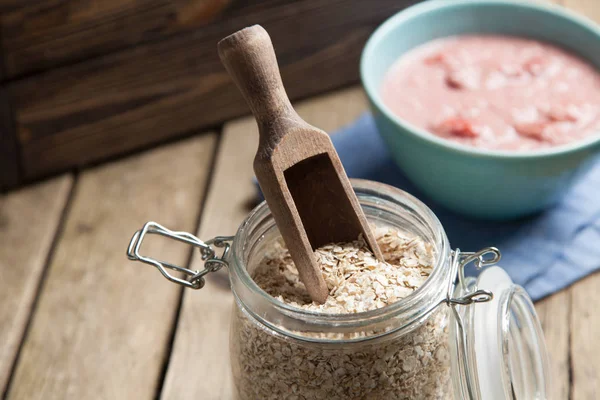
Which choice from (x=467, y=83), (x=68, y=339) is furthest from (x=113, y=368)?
(x=467, y=83)

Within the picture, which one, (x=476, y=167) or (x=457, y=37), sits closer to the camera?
(x=476, y=167)

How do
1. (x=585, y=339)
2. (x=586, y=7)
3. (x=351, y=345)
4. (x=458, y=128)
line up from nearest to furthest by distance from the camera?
1. (x=351, y=345)
2. (x=585, y=339)
3. (x=458, y=128)
4. (x=586, y=7)

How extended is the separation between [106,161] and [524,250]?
2.25ft

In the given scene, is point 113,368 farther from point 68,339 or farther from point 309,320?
point 309,320

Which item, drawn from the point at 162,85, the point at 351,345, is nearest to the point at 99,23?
the point at 162,85

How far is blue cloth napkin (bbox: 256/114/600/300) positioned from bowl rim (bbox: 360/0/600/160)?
11 centimetres

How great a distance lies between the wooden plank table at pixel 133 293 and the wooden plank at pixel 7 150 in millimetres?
25

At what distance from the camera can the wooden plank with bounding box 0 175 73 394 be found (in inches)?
40.0

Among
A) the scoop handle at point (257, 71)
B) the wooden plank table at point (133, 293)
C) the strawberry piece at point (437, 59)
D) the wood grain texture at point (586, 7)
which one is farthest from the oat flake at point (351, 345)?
the wood grain texture at point (586, 7)

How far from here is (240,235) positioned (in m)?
0.70

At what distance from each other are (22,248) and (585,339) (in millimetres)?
776

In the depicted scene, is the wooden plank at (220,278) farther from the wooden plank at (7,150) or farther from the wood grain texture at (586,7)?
the wood grain texture at (586,7)

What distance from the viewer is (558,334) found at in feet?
3.13

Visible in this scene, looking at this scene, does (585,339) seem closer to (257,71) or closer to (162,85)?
(257,71)
